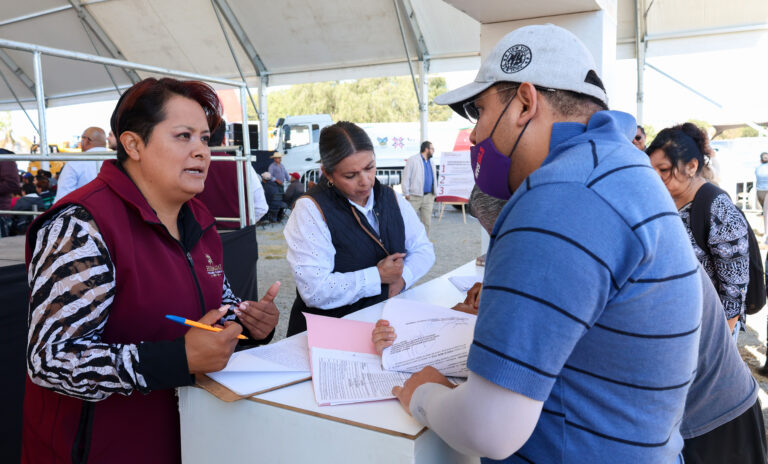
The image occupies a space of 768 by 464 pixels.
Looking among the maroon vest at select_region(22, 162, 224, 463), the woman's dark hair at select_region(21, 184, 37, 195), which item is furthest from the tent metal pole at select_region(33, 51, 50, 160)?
the woman's dark hair at select_region(21, 184, 37, 195)

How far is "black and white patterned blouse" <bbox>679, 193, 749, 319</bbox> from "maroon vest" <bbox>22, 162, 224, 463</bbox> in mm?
2021

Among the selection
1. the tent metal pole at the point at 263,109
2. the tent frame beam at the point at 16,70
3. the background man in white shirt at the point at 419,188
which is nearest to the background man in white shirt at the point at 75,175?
the background man in white shirt at the point at 419,188

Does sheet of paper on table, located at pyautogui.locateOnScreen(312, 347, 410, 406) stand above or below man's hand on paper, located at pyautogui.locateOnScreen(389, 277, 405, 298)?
below

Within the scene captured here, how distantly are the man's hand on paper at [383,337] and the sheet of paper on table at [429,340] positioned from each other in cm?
2

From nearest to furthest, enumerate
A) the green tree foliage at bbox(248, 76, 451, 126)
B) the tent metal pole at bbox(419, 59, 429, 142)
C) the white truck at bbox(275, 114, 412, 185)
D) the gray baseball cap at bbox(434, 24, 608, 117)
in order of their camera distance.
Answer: the gray baseball cap at bbox(434, 24, 608, 117) → the tent metal pole at bbox(419, 59, 429, 142) → the white truck at bbox(275, 114, 412, 185) → the green tree foliage at bbox(248, 76, 451, 126)

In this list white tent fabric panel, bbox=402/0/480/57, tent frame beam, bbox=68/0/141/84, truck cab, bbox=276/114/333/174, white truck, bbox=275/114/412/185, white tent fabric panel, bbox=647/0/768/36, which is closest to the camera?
white tent fabric panel, bbox=647/0/768/36

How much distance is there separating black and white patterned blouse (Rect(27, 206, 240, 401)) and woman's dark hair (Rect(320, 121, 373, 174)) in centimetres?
123

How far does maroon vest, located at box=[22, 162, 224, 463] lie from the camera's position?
125 cm

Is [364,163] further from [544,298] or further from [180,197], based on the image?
[544,298]

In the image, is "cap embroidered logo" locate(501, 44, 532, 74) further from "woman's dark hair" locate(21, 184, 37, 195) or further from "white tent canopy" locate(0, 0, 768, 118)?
"woman's dark hair" locate(21, 184, 37, 195)

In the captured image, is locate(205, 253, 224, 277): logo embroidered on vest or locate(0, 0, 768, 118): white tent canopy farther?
locate(0, 0, 768, 118): white tent canopy

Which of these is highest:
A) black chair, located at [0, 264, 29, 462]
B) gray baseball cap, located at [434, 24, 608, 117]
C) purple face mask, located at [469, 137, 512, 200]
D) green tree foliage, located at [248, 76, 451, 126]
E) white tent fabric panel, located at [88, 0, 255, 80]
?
green tree foliage, located at [248, 76, 451, 126]

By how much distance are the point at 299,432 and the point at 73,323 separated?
1.84 feet

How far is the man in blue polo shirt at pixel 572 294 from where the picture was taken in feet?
2.36
